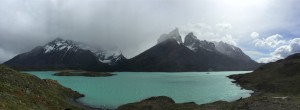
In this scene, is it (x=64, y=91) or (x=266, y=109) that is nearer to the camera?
(x=266, y=109)

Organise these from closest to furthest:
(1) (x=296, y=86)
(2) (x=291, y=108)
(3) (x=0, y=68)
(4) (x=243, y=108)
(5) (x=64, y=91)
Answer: (2) (x=291, y=108) → (4) (x=243, y=108) → (3) (x=0, y=68) → (5) (x=64, y=91) → (1) (x=296, y=86)

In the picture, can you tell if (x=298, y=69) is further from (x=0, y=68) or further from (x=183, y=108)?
(x=0, y=68)

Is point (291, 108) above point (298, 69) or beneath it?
beneath

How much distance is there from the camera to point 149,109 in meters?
82.1

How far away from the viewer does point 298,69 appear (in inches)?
7180

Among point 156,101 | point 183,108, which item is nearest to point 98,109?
point 156,101

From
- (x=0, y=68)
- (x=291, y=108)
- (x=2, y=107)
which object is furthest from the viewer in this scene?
(x=0, y=68)

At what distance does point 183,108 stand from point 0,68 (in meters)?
46.6

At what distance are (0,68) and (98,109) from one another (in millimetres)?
28294

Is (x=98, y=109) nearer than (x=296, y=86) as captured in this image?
Yes

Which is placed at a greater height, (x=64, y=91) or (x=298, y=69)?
(x=298, y=69)

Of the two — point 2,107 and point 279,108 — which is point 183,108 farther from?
point 2,107

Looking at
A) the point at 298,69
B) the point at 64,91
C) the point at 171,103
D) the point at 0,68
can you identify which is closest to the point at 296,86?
the point at 298,69

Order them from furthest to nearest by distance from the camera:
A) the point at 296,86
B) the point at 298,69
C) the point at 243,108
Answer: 1. the point at 298,69
2. the point at 296,86
3. the point at 243,108
